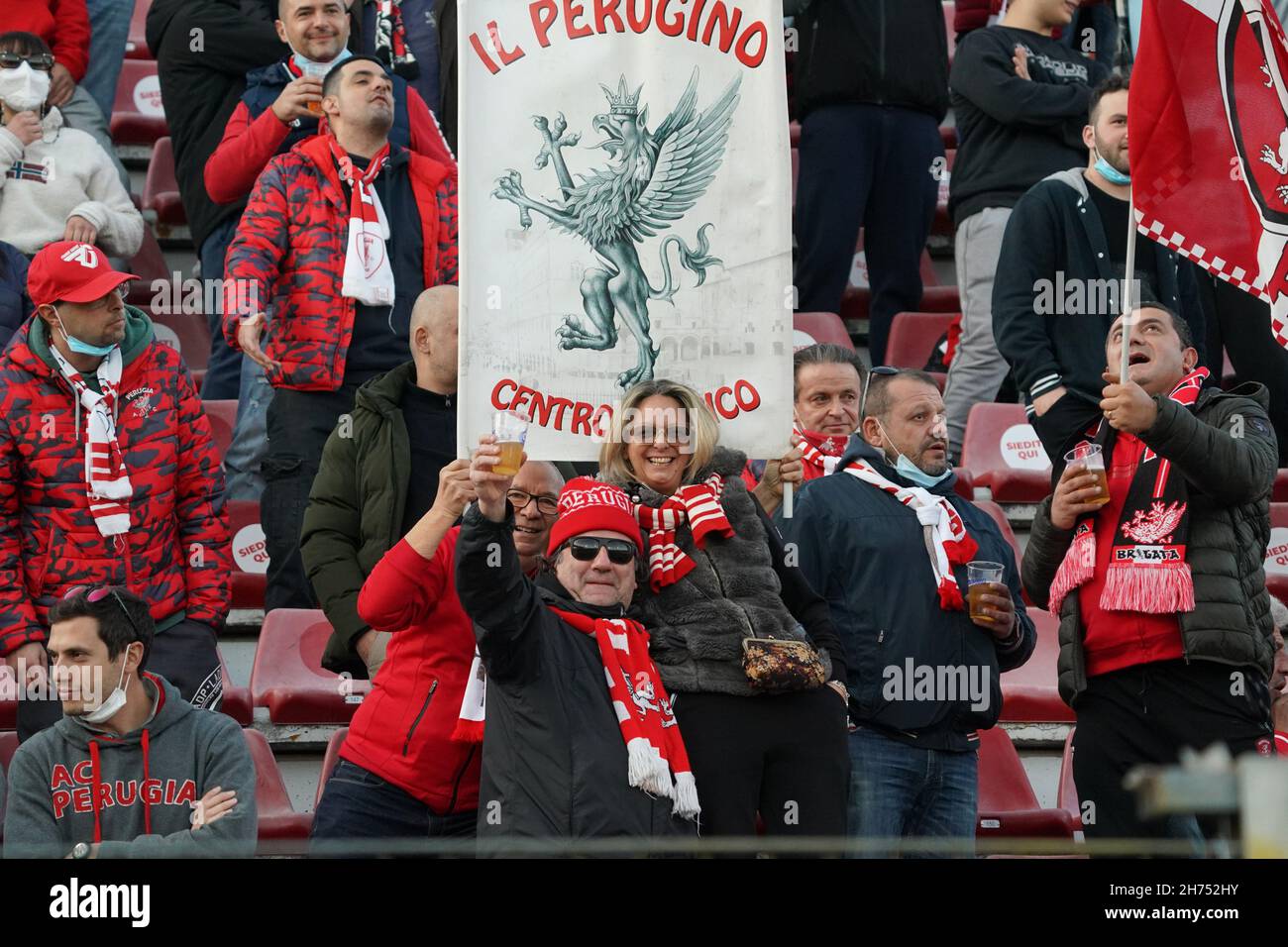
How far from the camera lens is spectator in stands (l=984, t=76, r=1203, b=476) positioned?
6.43 m

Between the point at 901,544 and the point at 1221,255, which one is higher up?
the point at 1221,255

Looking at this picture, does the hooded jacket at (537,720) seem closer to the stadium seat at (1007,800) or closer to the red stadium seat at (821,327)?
the stadium seat at (1007,800)

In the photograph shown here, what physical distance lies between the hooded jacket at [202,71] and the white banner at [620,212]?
286 cm

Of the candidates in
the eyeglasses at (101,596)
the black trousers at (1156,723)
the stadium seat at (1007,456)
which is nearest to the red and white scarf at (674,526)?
the black trousers at (1156,723)

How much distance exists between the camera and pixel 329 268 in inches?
267

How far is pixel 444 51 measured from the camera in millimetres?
8117

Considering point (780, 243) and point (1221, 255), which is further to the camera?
point (1221, 255)

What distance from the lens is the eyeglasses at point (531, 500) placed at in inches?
210

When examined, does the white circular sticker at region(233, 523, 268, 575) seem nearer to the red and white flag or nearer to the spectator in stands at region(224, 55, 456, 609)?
the spectator in stands at region(224, 55, 456, 609)

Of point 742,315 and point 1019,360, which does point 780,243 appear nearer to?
point 742,315

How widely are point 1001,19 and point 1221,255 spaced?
3.24 meters

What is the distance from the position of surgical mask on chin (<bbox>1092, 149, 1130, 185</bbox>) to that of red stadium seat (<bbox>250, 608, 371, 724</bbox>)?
2684mm
